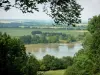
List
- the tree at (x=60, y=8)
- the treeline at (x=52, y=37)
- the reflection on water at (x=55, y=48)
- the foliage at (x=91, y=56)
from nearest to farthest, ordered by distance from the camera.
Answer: the tree at (x=60, y=8), the foliage at (x=91, y=56), the reflection on water at (x=55, y=48), the treeline at (x=52, y=37)

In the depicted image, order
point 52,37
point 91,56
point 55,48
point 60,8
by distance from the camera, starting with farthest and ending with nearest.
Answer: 1. point 52,37
2. point 55,48
3. point 91,56
4. point 60,8

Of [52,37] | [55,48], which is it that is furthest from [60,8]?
[52,37]

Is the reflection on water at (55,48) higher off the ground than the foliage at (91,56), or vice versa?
the foliage at (91,56)

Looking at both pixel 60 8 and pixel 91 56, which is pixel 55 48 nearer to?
pixel 91 56

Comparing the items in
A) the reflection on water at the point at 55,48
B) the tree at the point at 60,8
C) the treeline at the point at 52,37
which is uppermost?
the tree at the point at 60,8

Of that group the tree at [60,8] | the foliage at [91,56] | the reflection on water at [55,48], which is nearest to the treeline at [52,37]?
the reflection on water at [55,48]

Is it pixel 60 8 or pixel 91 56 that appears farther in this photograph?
pixel 91 56

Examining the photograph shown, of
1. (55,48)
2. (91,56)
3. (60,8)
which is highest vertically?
(60,8)

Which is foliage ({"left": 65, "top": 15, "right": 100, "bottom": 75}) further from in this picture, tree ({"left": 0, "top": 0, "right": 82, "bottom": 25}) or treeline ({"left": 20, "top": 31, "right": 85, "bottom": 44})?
treeline ({"left": 20, "top": 31, "right": 85, "bottom": 44})

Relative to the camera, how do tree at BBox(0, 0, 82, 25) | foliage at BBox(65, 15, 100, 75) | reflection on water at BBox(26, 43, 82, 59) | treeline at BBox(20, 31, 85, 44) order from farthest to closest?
treeline at BBox(20, 31, 85, 44) < reflection on water at BBox(26, 43, 82, 59) < foliage at BBox(65, 15, 100, 75) < tree at BBox(0, 0, 82, 25)

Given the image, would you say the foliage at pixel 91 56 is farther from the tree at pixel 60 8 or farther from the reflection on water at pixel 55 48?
the reflection on water at pixel 55 48

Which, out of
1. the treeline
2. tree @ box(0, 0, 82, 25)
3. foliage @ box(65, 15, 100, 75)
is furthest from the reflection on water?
tree @ box(0, 0, 82, 25)

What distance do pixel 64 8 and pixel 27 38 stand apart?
30.8 meters

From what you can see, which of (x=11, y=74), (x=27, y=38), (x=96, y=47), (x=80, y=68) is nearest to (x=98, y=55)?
(x=96, y=47)
